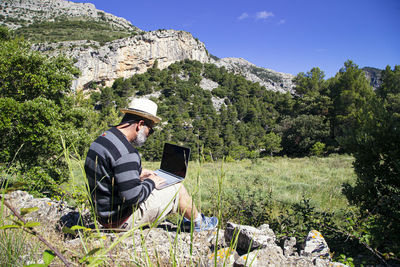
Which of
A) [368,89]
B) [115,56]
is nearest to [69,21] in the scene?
[115,56]

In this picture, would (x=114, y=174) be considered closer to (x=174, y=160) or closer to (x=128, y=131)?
(x=128, y=131)

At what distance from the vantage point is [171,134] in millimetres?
43688

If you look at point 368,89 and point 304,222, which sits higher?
point 368,89

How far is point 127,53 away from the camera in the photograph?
5869 centimetres

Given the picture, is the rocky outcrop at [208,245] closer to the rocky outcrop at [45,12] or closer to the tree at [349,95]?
the tree at [349,95]

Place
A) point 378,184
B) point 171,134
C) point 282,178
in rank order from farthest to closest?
point 171,134 < point 282,178 < point 378,184

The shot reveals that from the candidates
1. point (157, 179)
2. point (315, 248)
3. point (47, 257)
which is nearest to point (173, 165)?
point (157, 179)

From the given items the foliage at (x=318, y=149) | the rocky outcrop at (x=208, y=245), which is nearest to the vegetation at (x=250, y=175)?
the rocky outcrop at (x=208, y=245)

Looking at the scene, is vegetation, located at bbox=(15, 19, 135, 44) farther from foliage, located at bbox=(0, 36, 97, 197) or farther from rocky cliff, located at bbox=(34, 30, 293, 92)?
foliage, located at bbox=(0, 36, 97, 197)

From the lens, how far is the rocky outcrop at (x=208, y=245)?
1431mm

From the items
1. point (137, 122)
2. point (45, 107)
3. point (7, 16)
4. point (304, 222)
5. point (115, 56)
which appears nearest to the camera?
point (137, 122)

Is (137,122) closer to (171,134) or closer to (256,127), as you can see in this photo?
(171,134)

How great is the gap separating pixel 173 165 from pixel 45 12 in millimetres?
107204

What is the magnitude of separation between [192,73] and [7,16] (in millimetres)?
63927
